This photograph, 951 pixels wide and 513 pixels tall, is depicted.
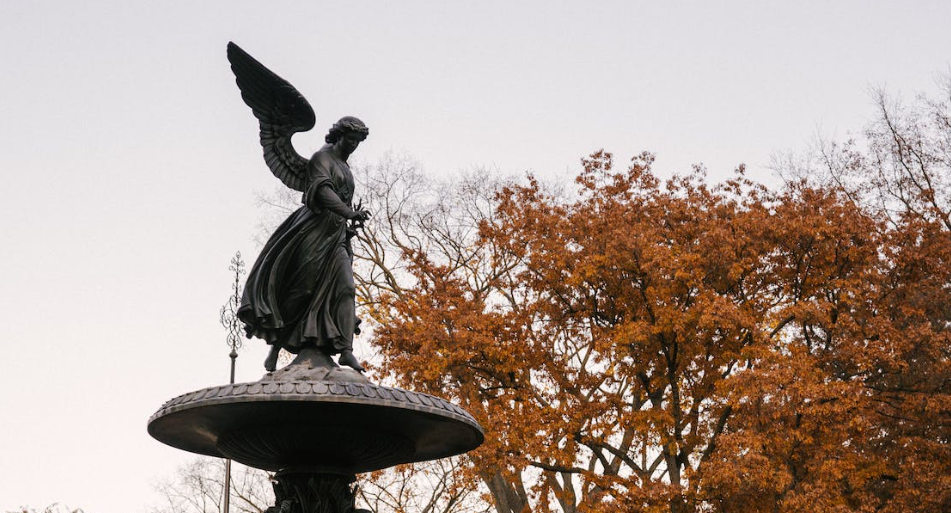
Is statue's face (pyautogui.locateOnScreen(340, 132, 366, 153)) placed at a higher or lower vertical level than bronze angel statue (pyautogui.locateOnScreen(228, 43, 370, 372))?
higher

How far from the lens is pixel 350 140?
801 cm

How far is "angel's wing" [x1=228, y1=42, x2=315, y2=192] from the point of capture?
752cm

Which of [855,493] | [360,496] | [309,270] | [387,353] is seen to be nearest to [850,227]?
[855,493]

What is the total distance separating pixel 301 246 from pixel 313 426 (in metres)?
1.70

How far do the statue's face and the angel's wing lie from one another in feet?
0.99

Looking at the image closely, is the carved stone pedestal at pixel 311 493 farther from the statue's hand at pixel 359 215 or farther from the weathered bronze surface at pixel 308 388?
the statue's hand at pixel 359 215

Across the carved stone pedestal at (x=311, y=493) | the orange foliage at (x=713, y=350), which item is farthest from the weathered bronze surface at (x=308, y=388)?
the orange foliage at (x=713, y=350)

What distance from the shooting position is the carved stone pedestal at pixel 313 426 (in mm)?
6332

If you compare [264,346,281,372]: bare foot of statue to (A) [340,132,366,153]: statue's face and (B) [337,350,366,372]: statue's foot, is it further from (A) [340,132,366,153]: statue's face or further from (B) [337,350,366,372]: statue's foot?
(A) [340,132,366,153]: statue's face

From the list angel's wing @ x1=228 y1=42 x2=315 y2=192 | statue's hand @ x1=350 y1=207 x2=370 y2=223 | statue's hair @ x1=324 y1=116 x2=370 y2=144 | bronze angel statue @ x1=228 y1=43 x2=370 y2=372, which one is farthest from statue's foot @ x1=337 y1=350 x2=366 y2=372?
statue's hair @ x1=324 y1=116 x2=370 y2=144

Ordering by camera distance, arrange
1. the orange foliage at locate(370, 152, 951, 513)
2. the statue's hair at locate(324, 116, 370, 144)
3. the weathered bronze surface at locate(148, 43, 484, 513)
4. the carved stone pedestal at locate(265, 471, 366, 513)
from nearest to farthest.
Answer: the weathered bronze surface at locate(148, 43, 484, 513) < the carved stone pedestal at locate(265, 471, 366, 513) < the statue's hair at locate(324, 116, 370, 144) < the orange foliage at locate(370, 152, 951, 513)

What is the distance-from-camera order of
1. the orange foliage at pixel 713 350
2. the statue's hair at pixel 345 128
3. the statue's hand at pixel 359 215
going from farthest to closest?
the orange foliage at pixel 713 350 < the statue's hair at pixel 345 128 < the statue's hand at pixel 359 215

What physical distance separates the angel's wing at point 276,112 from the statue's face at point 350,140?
30 centimetres

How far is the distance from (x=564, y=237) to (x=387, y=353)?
4232 mm
